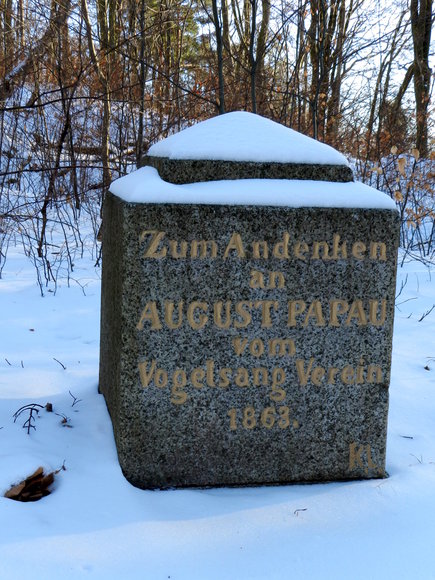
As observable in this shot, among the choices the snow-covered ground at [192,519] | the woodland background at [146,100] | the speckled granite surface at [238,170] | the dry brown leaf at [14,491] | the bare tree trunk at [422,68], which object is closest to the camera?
the snow-covered ground at [192,519]

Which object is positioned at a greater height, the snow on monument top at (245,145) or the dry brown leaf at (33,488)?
the snow on monument top at (245,145)

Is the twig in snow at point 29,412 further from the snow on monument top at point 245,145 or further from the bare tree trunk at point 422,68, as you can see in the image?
the bare tree trunk at point 422,68

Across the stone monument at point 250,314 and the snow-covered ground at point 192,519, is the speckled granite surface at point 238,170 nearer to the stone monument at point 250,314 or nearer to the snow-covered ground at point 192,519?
the stone monument at point 250,314

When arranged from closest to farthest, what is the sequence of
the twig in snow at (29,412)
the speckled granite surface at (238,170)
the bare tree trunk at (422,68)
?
1. the speckled granite surface at (238,170)
2. the twig in snow at (29,412)
3. the bare tree trunk at (422,68)

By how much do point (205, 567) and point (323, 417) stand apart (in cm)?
71

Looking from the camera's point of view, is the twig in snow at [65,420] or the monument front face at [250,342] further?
the twig in snow at [65,420]

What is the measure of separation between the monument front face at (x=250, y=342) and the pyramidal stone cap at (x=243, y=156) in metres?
0.18

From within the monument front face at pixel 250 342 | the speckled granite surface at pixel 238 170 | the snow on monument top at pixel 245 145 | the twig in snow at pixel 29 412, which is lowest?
the twig in snow at pixel 29 412

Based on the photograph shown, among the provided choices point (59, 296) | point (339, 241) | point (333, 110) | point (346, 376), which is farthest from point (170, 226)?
point (333, 110)

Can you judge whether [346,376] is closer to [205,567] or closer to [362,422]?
[362,422]

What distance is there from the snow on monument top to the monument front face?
22 cm

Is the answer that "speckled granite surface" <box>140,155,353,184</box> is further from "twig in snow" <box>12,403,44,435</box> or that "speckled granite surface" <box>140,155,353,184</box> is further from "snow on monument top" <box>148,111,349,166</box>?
"twig in snow" <box>12,403,44,435</box>

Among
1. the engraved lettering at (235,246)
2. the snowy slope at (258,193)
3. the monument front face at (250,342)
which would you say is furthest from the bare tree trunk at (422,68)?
the engraved lettering at (235,246)

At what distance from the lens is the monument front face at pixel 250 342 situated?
6.55 ft
